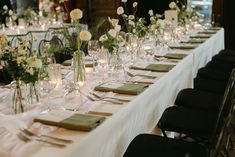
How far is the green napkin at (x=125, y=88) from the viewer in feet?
7.63

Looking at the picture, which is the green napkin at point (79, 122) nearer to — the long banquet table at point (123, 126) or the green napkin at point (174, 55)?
the long banquet table at point (123, 126)

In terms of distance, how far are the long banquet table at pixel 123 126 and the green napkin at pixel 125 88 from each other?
0.04 m

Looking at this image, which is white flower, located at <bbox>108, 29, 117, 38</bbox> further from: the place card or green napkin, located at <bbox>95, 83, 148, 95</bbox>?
the place card

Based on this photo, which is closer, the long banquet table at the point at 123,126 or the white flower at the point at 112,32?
the long banquet table at the point at 123,126

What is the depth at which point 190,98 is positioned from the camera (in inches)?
128

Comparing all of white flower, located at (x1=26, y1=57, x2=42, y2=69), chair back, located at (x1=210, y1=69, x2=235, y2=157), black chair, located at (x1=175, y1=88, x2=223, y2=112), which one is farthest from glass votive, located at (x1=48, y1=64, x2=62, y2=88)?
black chair, located at (x1=175, y1=88, x2=223, y2=112)

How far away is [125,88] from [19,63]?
0.77m

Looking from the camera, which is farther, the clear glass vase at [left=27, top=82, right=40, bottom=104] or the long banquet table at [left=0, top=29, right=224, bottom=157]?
the clear glass vase at [left=27, top=82, right=40, bottom=104]

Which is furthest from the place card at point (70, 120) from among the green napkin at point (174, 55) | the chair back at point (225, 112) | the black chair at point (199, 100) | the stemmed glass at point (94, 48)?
the green napkin at point (174, 55)

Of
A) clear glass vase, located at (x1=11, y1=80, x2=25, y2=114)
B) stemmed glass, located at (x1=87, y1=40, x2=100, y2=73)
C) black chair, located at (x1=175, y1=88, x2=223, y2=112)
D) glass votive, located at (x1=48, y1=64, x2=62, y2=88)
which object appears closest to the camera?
clear glass vase, located at (x1=11, y1=80, x2=25, y2=114)

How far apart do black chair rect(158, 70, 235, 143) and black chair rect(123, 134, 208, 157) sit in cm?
32

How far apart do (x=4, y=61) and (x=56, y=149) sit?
68 centimetres

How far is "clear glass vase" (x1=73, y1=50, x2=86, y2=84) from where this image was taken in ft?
7.77

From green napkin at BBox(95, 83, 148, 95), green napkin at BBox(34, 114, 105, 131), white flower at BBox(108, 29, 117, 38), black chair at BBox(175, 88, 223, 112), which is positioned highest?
white flower at BBox(108, 29, 117, 38)
